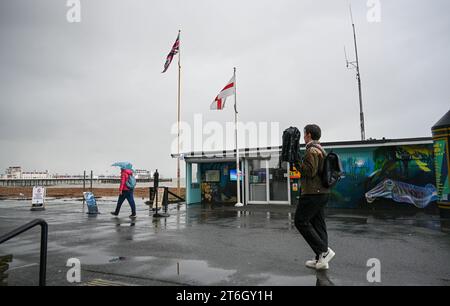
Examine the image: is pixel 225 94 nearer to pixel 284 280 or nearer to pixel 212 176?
pixel 212 176

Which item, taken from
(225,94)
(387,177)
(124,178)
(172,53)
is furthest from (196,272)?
(172,53)

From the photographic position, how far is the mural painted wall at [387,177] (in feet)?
44.3

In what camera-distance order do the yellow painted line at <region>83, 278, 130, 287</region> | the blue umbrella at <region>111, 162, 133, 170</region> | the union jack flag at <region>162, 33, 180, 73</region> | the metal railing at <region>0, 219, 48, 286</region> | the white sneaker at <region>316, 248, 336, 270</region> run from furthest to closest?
the union jack flag at <region>162, 33, 180, 73</region> < the blue umbrella at <region>111, 162, 133, 170</region> < the white sneaker at <region>316, 248, 336, 270</region> < the yellow painted line at <region>83, 278, 130, 287</region> < the metal railing at <region>0, 219, 48, 286</region>

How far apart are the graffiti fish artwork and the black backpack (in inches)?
424

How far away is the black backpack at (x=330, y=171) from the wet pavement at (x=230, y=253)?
52.0 inches

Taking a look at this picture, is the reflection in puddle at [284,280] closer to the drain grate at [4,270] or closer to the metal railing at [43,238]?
the metal railing at [43,238]

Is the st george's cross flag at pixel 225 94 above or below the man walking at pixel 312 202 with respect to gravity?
above

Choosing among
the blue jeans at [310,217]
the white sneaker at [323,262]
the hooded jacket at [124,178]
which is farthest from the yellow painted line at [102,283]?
the hooded jacket at [124,178]

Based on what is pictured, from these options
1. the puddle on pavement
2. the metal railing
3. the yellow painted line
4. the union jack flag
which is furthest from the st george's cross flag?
the metal railing

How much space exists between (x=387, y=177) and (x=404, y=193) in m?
0.96

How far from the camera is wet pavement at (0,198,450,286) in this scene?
4.37 metres

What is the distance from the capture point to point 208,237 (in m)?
7.55

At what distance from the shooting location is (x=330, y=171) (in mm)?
4828

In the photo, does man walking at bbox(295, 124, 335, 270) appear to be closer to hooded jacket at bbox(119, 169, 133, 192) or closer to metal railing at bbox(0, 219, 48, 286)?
metal railing at bbox(0, 219, 48, 286)
